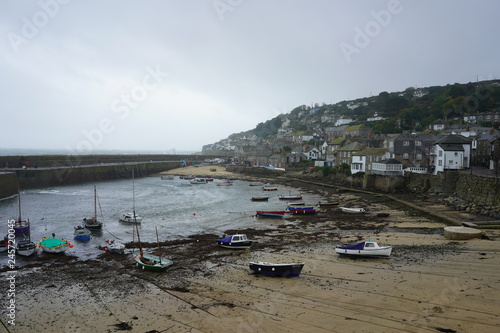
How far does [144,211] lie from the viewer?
37.6 m

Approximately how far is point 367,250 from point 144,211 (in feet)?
89.9

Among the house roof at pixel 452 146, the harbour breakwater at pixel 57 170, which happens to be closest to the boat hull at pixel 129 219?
the harbour breakwater at pixel 57 170

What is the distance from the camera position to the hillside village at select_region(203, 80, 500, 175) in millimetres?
40112

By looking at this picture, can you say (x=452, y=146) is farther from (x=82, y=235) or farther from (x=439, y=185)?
(x=82, y=235)

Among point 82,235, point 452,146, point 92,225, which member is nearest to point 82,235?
point 82,235

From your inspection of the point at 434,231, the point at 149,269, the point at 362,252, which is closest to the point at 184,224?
the point at 149,269

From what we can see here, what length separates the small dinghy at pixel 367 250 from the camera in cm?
1720

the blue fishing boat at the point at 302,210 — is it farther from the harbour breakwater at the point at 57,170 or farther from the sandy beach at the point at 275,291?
the harbour breakwater at the point at 57,170

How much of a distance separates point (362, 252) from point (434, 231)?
8843mm

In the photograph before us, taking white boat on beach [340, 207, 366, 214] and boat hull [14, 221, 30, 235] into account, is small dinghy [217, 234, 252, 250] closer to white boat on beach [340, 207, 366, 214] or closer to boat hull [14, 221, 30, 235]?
white boat on beach [340, 207, 366, 214]

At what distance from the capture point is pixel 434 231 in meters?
22.9

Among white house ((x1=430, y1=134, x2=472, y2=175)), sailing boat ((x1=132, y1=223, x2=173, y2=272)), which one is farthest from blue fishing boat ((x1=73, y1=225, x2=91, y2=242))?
white house ((x1=430, y1=134, x2=472, y2=175))

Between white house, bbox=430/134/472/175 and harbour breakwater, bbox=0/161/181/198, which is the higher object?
white house, bbox=430/134/472/175

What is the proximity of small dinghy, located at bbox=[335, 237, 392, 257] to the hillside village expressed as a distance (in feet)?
80.8
